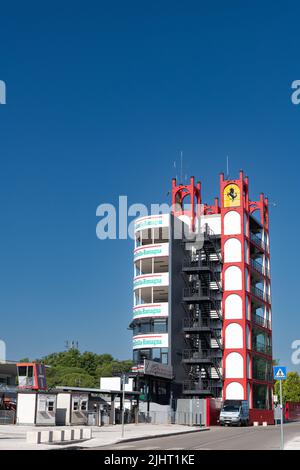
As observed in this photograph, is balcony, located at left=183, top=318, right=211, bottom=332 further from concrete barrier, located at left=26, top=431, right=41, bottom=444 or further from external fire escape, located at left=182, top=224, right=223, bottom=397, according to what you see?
concrete barrier, located at left=26, top=431, right=41, bottom=444

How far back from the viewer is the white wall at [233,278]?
274 ft

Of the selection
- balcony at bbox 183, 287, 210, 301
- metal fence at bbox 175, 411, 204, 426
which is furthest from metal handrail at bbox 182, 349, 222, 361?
metal fence at bbox 175, 411, 204, 426

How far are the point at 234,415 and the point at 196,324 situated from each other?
1807 cm

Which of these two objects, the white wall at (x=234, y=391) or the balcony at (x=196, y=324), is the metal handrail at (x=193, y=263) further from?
the white wall at (x=234, y=391)

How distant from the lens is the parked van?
215ft

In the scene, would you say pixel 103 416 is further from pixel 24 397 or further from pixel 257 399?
pixel 257 399

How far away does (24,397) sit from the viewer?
52.2 m

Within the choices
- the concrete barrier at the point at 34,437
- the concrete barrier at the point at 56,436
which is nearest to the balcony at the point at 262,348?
the concrete barrier at the point at 56,436

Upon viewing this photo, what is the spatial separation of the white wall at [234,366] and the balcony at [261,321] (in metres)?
8.42

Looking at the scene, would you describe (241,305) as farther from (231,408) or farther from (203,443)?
(203,443)

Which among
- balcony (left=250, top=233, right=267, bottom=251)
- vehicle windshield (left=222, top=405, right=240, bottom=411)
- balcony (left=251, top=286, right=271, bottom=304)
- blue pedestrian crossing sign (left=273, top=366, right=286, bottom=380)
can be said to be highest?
balcony (left=250, top=233, right=267, bottom=251)

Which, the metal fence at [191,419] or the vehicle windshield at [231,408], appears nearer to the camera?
the metal fence at [191,419]
